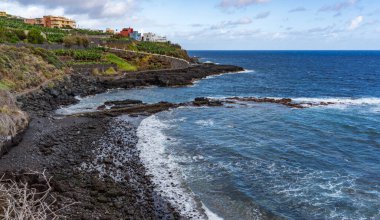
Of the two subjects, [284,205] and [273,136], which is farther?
[273,136]

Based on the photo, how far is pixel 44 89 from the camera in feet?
150

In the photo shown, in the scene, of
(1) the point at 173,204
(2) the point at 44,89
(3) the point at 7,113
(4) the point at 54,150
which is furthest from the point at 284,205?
(2) the point at 44,89

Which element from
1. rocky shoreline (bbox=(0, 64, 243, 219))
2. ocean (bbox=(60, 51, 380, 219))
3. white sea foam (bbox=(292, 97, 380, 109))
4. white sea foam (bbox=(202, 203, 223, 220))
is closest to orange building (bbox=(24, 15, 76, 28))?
ocean (bbox=(60, 51, 380, 219))

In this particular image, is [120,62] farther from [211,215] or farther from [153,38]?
[153,38]

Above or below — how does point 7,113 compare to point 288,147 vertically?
above

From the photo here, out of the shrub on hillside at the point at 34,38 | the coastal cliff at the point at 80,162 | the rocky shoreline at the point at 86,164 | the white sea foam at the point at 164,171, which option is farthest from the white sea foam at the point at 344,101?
the shrub on hillside at the point at 34,38

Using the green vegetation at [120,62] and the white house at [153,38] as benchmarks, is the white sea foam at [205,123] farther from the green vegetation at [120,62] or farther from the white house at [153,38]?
the white house at [153,38]

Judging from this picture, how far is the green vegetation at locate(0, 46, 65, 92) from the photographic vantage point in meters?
43.0

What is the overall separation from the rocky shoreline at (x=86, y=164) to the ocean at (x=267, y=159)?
1.35m

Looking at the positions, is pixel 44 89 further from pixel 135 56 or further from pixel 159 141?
pixel 135 56

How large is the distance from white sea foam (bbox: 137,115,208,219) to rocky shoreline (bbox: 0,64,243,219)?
52 centimetres

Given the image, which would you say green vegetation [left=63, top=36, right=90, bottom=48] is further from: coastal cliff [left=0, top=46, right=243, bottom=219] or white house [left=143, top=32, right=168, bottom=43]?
white house [left=143, top=32, right=168, bottom=43]

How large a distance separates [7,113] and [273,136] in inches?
881

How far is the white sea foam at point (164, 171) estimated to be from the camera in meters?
17.9
